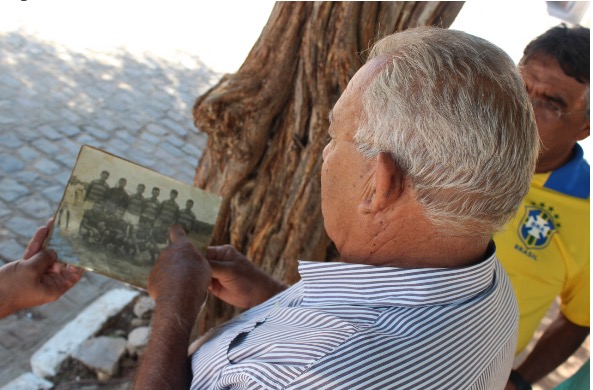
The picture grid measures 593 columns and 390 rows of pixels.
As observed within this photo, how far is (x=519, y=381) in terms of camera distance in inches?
99.3

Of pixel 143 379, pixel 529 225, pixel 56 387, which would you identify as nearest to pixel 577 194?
pixel 529 225

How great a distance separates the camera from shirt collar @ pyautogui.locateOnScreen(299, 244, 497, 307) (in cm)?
123

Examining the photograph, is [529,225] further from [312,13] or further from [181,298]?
[181,298]

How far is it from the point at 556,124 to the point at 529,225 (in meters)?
0.42

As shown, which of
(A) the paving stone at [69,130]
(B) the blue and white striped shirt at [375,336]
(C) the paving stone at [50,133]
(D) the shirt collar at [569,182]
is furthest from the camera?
(A) the paving stone at [69,130]

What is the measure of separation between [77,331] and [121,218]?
1.99m

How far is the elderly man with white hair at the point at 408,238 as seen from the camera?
115 cm

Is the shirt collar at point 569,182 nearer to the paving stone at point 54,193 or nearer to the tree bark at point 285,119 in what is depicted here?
the tree bark at point 285,119

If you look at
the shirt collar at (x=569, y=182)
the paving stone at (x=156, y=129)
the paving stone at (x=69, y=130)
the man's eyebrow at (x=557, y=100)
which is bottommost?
the paving stone at (x=69, y=130)

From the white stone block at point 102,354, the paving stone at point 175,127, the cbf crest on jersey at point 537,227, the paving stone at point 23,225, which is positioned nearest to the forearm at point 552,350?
the cbf crest on jersey at point 537,227

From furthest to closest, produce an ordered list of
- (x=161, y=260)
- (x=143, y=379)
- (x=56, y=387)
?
1. (x=56, y=387)
2. (x=161, y=260)
3. (x=143, y=379)

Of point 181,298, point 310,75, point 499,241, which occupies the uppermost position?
point 310,75

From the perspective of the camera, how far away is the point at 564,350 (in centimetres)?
257

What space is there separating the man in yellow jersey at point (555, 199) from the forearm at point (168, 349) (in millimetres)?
1435
